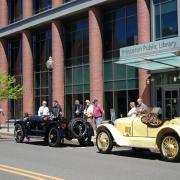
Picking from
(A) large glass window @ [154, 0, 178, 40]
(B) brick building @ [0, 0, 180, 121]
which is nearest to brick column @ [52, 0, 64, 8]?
(B) brick building @ [0, 0, 180, 121]

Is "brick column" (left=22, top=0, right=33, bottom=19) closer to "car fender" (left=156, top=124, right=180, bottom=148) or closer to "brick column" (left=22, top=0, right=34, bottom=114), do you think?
"brick column" (left=22, top=0, right=34, bottom=114)

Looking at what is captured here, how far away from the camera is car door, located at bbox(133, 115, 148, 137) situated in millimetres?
14625

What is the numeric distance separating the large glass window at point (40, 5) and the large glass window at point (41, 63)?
68.8 inches

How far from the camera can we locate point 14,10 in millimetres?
42094

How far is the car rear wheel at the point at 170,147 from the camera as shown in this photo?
1320cm

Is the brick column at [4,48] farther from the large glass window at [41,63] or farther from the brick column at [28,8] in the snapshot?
the large glass window at [41,63]

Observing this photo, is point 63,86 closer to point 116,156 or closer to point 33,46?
point 33,46

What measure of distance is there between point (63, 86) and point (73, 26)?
14.6 ft

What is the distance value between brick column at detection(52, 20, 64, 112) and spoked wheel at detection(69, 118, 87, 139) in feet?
52.6

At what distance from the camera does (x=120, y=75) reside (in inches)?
1196

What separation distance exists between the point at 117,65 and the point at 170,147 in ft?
57.9

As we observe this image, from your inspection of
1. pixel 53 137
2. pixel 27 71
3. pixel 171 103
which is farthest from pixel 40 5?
pixel 53 137

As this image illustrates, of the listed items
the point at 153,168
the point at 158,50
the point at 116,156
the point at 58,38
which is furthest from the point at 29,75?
the point at 153,168

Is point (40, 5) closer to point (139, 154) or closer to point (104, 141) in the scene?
point (104, 141)
